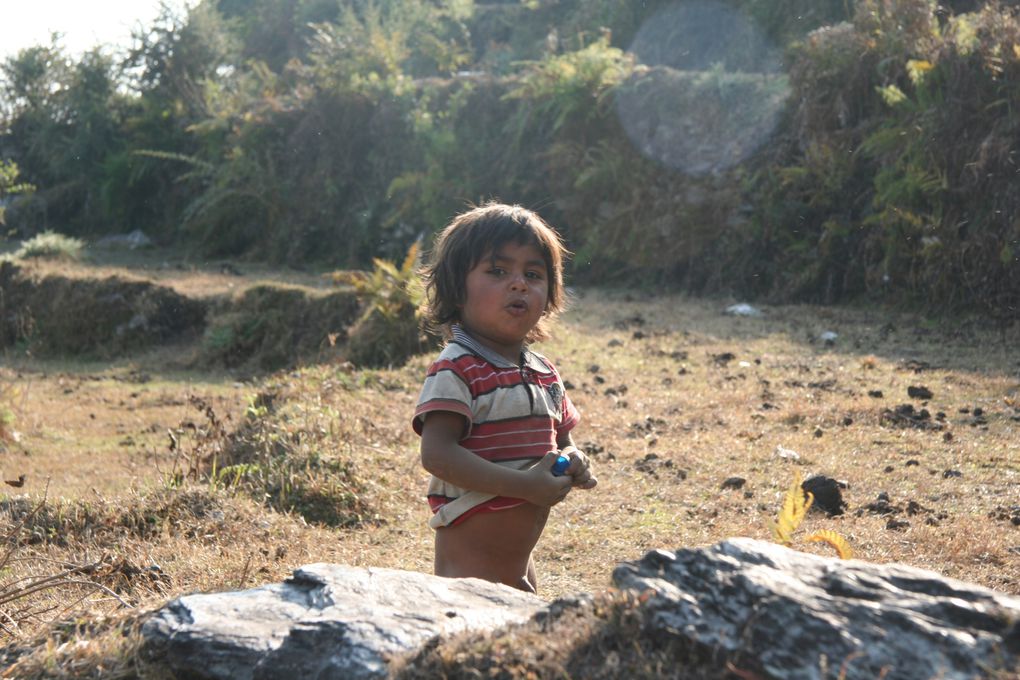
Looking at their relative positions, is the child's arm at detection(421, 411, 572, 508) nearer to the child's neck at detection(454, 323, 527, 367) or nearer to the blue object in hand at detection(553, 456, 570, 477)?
the blue object in hand at detection(553, 456, 570, 477)

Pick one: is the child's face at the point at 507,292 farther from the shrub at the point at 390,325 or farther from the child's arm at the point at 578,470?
the shrub at the point at 390,325

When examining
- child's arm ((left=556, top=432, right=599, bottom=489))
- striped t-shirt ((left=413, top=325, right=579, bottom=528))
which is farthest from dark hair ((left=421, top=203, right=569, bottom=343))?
child's arm ((left=556, top=432, right=599, bottom=489))

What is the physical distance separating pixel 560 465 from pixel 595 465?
110 inches

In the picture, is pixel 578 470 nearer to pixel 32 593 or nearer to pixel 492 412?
pixel 492 412

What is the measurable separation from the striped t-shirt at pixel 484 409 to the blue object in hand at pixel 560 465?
0.16m

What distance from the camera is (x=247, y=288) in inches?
473

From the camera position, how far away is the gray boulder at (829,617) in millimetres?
1819

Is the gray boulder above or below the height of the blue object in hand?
above

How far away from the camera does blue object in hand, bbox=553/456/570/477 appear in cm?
320

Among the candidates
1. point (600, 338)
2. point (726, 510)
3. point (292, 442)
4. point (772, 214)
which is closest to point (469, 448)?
point (726, 510)

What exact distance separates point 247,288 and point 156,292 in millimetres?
1340

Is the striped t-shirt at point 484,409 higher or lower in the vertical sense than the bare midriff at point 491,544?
higher

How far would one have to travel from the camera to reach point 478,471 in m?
3.14

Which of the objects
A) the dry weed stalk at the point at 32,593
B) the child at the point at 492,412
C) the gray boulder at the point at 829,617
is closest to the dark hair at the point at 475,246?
the child at the point at 492,412
